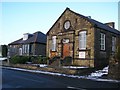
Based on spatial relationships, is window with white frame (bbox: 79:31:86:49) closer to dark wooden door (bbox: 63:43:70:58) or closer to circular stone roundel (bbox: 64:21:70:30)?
dark wooden door (bbox: 63:43:70:58)

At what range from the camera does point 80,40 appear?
87.6 ft

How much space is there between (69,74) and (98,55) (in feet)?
22.4

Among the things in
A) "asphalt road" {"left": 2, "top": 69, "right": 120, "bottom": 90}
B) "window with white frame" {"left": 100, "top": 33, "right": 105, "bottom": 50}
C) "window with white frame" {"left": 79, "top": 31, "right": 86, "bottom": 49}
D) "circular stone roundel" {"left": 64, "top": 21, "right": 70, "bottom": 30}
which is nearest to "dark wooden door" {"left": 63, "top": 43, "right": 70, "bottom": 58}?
"window with white frame" {"left": 79, "top": 31, "right": 86, "bottom": 49}

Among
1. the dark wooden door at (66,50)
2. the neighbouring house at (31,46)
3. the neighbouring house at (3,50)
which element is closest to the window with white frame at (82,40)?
the dark wooden door at (66,50)

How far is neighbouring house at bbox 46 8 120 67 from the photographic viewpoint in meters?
25.1

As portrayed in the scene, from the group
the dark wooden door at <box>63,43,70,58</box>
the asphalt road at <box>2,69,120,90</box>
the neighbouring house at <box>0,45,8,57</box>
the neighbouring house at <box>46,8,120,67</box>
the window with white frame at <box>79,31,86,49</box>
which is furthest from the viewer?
the neighbouring house at <box>0,45,8,57</box>

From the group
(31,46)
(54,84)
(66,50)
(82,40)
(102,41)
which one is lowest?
(54,84)

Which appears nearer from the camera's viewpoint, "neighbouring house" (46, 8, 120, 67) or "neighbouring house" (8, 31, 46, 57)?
"neighbouring house" (46, 8, 120, 67)

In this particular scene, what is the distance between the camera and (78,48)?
87.8 ft

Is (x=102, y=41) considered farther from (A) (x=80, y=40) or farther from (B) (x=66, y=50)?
(B) (x=66, y=50)

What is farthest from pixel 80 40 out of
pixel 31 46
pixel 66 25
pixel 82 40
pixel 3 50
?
pixel 3 50

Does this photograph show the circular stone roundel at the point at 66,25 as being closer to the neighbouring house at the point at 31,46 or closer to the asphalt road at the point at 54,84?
the asphalt road at the point at 54,84

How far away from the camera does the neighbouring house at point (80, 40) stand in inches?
989

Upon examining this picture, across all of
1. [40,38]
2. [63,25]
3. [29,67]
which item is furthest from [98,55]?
[40,38]
